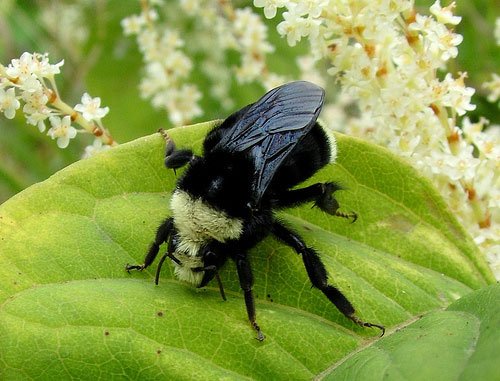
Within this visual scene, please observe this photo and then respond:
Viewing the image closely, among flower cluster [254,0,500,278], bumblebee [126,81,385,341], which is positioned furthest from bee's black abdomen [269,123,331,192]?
flower cluster [254,0,500,278]

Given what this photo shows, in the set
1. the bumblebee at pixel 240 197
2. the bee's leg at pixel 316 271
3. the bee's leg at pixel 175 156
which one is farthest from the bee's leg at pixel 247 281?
the bee's leg at pixel 175 156

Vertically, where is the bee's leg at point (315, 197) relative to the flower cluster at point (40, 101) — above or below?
below

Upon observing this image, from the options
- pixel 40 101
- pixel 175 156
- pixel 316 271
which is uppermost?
pixel 40 101

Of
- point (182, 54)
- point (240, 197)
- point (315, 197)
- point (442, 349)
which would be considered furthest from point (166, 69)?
point (442, 349)

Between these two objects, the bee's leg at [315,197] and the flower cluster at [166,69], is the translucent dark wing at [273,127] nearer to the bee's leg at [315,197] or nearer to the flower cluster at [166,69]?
the bee's leg at [315,197]

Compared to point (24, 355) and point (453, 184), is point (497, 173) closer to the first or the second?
point (453, 184)

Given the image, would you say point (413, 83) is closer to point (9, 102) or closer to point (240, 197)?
point (240, 197)

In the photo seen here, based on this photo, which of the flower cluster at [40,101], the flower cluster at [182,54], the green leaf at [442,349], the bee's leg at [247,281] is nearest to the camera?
the green leaf at [442,349]
